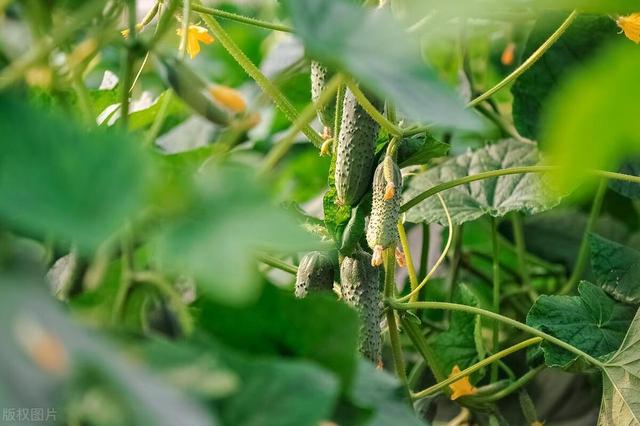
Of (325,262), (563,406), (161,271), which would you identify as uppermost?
(161,271)

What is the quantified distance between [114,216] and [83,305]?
0.67ft

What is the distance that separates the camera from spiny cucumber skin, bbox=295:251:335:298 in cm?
63

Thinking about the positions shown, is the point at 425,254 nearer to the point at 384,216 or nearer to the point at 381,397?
the point at 384,216

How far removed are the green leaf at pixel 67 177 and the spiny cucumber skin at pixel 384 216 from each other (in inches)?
12.0

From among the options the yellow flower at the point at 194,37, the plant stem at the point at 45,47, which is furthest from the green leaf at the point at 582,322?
the plant stem at the point at 45,47

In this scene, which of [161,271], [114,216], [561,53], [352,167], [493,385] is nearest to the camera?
[114,216]

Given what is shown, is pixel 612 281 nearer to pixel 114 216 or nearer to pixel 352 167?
pixel 352 167

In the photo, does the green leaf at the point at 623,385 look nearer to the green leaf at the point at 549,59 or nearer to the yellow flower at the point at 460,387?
the yellow flower at the point at 460,387

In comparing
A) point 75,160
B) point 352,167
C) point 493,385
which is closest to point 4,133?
point 75,160

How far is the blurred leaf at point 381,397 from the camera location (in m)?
0.44

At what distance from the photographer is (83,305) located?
1.56 ft

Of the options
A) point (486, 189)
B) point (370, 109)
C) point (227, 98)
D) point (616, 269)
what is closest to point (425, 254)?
point (486, 189)

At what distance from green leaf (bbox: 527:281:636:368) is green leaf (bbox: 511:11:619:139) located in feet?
0.83

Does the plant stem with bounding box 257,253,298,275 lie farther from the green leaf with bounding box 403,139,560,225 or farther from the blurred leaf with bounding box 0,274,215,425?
the blurred leaf with bounding box 0,274,215,425
